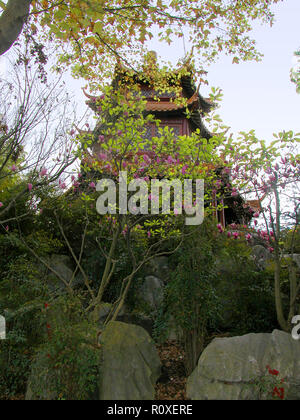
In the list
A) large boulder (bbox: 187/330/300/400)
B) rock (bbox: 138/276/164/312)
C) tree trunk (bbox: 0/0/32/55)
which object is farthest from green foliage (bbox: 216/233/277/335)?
tree trunk (bbox: 0/0/32/55)

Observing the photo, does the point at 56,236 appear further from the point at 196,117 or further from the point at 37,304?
the point at 196,117

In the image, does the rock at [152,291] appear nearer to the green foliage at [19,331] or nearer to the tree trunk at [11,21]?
the green foliage at [19,331]

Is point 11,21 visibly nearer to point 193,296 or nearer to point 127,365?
point 193,296

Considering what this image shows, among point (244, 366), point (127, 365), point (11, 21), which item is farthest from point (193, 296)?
point (11, 21)

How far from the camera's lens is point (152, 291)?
264 inches

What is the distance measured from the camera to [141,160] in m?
5.25

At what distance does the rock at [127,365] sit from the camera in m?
3.70

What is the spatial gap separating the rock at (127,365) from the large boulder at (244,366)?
0.59 meters

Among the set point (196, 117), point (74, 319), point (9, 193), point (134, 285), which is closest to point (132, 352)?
point (74, 319)

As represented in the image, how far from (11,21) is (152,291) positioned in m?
5.22

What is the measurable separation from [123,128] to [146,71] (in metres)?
2.04

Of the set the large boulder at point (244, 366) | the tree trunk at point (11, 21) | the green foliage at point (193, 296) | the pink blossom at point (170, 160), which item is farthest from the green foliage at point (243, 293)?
the tree trunk at point (11, 21)

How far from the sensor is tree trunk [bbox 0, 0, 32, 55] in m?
2.91
